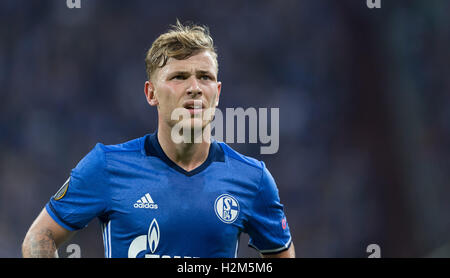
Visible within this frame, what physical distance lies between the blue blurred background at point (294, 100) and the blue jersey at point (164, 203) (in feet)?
14.2

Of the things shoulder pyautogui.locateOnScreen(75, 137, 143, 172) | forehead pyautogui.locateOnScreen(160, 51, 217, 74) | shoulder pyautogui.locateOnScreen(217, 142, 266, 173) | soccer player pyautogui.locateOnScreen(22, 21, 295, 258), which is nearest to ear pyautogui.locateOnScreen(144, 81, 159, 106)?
soccer player pyautogui.locateOnScreen(22, 21, 295, 258)

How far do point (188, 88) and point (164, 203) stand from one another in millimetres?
671

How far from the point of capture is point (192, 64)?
314 centimetres

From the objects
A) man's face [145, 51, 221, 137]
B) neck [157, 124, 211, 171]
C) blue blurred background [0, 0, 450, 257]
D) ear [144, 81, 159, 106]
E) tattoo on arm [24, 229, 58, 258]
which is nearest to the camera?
tattoo on arm [24, 229, 58, 258]

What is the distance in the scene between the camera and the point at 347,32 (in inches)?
307

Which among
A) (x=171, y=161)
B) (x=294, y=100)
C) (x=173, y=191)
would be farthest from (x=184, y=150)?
(x=294, y=100)

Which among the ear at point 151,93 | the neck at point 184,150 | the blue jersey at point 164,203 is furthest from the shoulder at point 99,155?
the ear at point 151,93

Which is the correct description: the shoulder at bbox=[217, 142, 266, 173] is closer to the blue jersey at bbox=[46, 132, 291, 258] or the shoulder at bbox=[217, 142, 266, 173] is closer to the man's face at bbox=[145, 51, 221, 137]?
the blue jersey at bbox=[46, 132, 291, 258]

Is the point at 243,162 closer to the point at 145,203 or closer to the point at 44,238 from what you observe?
the point at 145,203

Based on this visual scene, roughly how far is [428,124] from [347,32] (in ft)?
5.73

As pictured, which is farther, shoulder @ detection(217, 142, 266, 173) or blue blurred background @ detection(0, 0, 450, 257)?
blue blurred background @ detection(0, 0, 450, 257)

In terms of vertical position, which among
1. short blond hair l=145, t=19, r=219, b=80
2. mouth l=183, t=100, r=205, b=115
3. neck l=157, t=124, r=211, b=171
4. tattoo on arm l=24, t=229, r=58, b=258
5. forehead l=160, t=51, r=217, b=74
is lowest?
tattoo on arm l=24, t=229, r=58, b=258

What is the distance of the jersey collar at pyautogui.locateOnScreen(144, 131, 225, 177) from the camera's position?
319 cm
